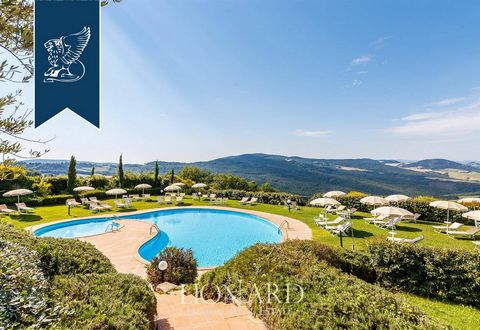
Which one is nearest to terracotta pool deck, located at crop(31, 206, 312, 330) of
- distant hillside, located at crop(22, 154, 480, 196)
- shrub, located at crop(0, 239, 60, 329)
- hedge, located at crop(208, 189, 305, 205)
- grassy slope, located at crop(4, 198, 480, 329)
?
shrub, located at crop(0, 239, 60, 329)

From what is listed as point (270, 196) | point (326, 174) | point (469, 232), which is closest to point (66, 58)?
point (469, 232)

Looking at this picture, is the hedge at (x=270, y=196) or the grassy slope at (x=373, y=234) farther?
the hedge at (x=270, y=196)

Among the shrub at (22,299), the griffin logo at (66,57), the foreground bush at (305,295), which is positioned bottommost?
the foreground bush at (305,295)

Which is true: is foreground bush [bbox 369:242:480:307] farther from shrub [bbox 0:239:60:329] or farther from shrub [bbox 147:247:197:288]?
shrub [bbox 0:239:60:329]

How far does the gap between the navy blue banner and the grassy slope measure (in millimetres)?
7975

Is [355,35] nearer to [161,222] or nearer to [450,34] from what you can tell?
[450,34]

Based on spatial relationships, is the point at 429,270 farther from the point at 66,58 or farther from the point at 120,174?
the point at 120,174

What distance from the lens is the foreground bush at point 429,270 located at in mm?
5918

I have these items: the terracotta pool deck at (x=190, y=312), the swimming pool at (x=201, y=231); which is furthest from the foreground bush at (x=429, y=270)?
the swimming pool at (x=201, y=231)

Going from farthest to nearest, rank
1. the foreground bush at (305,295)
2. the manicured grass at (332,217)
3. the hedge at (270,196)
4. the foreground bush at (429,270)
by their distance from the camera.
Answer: the hedge at (270,196) → the manicured grass at (332,217) → the foreground bush at (429,270) → the foreground bush at (305,295)

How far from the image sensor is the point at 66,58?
12.4 feet

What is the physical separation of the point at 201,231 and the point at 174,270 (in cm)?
851

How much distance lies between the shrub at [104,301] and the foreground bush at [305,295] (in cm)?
178

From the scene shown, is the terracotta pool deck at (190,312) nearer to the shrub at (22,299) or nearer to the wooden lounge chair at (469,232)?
the shrub at (22,299)
